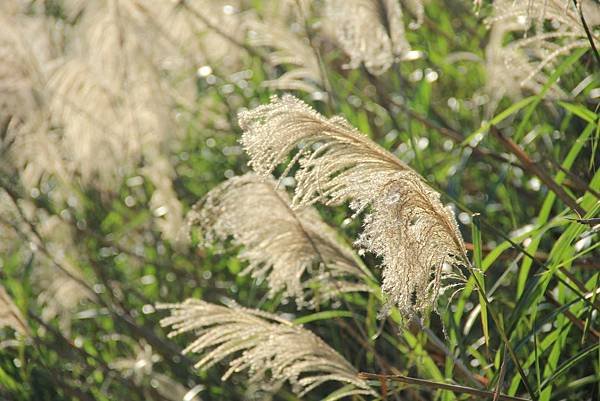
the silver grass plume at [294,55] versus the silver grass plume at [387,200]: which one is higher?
the silver grass plume at [387,200]

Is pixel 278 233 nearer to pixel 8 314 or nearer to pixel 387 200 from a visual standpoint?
pixel 387 200

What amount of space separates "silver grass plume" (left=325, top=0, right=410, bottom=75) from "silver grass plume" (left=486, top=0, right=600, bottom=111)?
351 millimetres

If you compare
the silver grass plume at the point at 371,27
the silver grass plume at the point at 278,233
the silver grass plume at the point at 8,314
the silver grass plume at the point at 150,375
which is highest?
the silver grass plume at the point at 371,27

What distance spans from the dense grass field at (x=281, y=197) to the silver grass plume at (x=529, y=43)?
0.6 inches

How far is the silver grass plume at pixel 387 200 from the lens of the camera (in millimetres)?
1858

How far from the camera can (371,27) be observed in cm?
344

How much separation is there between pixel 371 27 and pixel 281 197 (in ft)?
3.24

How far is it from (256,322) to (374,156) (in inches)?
28.7

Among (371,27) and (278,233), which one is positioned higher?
(371,27)

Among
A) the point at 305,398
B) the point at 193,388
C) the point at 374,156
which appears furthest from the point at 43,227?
the point at 374,156

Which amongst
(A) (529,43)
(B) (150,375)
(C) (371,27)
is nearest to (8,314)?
(B) (150,375)

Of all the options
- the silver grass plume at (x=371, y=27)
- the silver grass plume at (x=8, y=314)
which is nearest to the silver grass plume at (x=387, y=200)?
the silver grass plume at (x=371, y=27)

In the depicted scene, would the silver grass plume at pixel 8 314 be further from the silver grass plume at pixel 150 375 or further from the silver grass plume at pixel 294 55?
the silver grass plume at pixel 294 55

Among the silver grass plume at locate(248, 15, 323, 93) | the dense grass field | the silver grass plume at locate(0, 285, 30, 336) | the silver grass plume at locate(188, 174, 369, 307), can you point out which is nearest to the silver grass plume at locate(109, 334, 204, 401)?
the dense grass field
